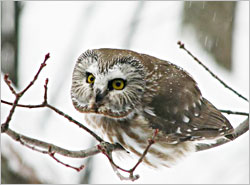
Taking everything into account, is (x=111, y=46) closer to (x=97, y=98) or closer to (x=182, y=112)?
(x=182, y=112)

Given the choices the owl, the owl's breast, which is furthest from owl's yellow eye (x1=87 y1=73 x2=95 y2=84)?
the owl's breast

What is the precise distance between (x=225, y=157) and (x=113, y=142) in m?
4.66

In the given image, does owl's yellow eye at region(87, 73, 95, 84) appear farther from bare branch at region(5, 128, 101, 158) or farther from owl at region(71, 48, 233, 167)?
bare branch at region(5, 128, 101, 158)

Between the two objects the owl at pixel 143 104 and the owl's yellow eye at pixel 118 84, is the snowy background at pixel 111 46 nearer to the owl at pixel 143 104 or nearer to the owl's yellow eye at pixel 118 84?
the owl at pixel 143 104

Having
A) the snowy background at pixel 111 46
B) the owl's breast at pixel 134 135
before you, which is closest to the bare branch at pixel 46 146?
the owl's breast at pixel 134 135

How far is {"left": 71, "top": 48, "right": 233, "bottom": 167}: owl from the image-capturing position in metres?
3.47

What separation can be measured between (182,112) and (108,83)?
94 centimetres

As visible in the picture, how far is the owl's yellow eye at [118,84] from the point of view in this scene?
3473mm

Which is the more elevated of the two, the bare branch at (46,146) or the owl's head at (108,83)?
the owl's head at (108,83)

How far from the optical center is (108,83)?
133 inches

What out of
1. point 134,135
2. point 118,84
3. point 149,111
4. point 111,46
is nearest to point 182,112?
point 149,111

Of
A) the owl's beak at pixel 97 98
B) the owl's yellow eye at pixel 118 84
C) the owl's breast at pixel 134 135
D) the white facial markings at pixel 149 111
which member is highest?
the owl's yellow eye at pixel 118 84

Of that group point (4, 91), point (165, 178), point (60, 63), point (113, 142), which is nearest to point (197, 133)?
point (113, 142)

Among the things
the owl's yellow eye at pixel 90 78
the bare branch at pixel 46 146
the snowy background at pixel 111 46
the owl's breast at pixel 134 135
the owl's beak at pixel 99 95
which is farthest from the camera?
the snowy background at pixel 111 46
